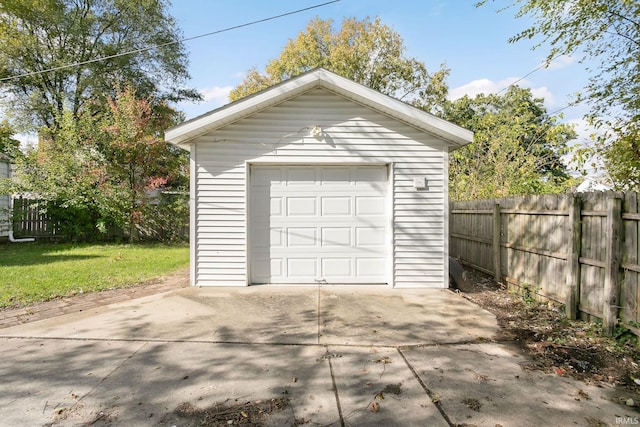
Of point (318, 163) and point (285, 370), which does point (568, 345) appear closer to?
point (285, 370)

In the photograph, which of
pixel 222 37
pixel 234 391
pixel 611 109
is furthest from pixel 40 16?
pixel 611 109

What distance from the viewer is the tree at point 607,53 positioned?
536cm

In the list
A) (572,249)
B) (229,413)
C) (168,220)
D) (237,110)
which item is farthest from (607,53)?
(168,220)

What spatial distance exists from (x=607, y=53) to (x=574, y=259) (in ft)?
12.7

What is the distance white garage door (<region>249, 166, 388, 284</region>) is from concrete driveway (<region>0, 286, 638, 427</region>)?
1.43 m

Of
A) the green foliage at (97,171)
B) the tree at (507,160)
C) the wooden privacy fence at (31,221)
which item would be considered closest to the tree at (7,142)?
the green foliage at (97,171)

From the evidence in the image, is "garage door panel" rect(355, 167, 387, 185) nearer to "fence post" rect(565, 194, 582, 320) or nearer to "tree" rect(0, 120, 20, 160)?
"fence post" rect(565, 194, 582, 320)

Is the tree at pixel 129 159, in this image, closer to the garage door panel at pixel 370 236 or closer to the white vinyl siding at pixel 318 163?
the white vinyl siding at pixel 318 163

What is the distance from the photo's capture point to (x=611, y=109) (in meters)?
6.05

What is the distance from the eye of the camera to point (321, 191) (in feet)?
20.6

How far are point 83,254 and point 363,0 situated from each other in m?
10.9

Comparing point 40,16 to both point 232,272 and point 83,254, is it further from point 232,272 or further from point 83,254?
point 232,272

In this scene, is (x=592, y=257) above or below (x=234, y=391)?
above

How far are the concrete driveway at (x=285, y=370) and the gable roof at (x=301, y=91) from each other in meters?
2.91
